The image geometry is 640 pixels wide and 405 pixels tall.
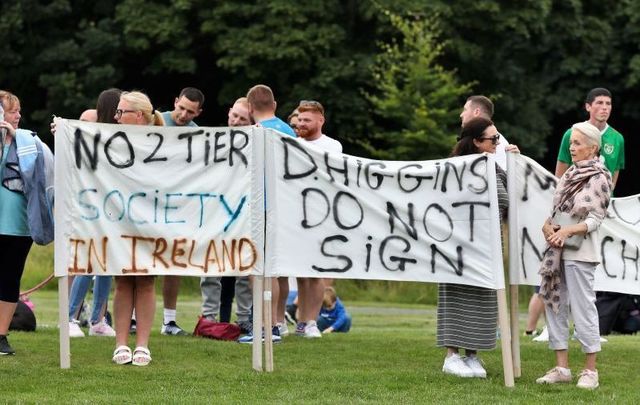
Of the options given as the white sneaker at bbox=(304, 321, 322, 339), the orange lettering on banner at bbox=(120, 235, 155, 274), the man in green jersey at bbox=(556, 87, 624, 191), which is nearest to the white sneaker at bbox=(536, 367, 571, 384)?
the orange lettering on banner at bbox=(120, 235, 155, 274)

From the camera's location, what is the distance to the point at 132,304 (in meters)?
9.93

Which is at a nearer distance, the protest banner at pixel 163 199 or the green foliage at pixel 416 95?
the protest banner at pixel 163 199

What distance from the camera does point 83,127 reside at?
31.7 feet

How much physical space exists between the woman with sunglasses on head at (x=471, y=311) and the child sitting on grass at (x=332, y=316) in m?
4.98

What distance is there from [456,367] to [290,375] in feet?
4.08

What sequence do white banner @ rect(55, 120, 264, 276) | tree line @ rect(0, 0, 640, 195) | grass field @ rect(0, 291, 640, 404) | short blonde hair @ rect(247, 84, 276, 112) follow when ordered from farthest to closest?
tree line @ rect(0, 0, 640, 195) → short blonde hair @ rect(247, 84, 276, 112) → white banner @ rect(55, 120, 264, 276) → grass field @ rect(0, 291, 640, 404)

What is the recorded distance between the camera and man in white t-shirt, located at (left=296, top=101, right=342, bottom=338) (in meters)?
12.2

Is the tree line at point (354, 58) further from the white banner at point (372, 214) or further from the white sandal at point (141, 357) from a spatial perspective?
the white sandal at point (141, 357)

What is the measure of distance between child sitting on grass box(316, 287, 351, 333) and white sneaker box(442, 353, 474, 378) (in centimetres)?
503

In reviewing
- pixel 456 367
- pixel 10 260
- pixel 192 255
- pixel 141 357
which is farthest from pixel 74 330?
pixel 456 367

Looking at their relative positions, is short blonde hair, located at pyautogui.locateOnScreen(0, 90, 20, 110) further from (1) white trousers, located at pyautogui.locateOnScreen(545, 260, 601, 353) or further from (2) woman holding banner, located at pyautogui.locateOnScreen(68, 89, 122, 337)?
(1) white trousers, located at pyautogui.locateOnScreen(545, 260, 601, 353)

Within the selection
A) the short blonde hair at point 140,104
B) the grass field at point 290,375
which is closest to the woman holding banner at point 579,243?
the grass field at point 290,375

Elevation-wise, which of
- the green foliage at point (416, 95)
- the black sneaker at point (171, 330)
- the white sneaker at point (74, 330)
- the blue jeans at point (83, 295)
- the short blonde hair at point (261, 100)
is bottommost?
the black sneaker at point (171, 330)

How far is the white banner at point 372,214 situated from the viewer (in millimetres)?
9625
